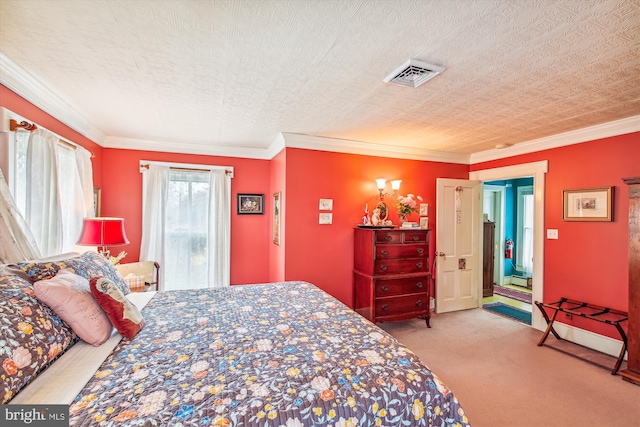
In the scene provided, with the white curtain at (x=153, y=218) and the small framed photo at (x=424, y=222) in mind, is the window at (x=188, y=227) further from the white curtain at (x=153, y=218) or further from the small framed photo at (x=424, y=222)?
the small framed photo at (x=424, y=222)

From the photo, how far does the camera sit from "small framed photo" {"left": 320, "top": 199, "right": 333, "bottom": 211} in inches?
148

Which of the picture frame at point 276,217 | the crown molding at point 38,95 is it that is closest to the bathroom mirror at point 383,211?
the picture frame at point 276,217

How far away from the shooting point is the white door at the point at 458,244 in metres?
4.31

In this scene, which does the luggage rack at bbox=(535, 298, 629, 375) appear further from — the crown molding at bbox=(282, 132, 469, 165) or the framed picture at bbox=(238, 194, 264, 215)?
the framed picture at bbox=(238, 194, 264, 215)

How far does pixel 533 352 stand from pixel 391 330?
1.49m

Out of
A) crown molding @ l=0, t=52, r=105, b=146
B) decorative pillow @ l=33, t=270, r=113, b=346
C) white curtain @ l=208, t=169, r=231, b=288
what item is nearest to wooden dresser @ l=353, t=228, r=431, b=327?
white curtain @ l=208, t=169, r=231, b=288

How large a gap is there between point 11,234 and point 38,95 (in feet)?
3.95

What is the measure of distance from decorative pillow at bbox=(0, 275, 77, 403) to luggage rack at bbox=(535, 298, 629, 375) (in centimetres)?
405

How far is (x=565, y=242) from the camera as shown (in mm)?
3428

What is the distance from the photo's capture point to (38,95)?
226 cm

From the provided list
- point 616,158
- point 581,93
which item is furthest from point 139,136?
point 616,158

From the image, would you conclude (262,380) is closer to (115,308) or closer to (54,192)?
(115,308)

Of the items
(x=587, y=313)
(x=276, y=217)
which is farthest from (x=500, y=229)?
(x=276, y=217)

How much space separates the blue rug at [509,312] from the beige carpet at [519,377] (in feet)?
1.43
